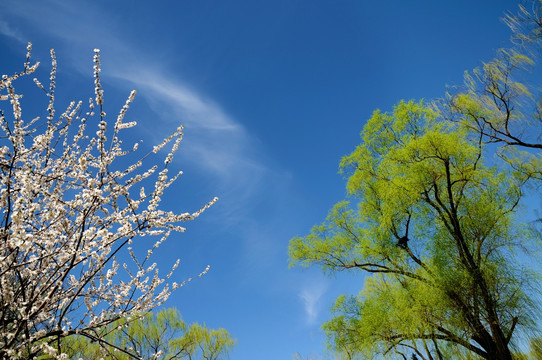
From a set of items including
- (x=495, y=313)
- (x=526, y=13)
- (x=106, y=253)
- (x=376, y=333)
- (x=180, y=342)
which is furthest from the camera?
(x=180, y=342)

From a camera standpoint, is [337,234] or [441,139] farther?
[337,234]

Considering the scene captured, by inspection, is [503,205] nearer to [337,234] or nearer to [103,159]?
[337,234]

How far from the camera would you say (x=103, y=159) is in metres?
1.98

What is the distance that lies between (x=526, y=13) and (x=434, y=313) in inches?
240

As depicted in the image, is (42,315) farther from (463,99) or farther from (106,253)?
(463,99)

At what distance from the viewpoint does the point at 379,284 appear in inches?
433

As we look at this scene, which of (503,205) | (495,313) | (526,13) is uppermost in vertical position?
(526,13)

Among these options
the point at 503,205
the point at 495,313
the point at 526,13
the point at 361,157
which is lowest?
the point at 495,313

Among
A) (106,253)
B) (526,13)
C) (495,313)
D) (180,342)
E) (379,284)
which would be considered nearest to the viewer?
(106,253)

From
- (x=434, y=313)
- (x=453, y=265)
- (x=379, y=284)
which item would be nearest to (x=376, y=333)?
(x=434, y=313)

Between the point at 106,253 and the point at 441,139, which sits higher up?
the point at 441,139

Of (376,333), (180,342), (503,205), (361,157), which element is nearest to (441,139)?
→ (503,205)

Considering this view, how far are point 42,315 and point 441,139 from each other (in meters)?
7.69

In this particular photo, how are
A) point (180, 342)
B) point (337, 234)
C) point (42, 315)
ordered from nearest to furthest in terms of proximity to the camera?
point (42, 315), point (337, 234), point (180, 342)
